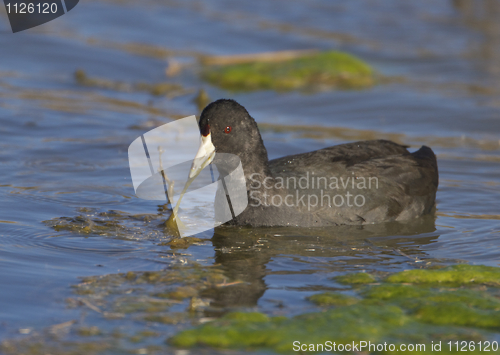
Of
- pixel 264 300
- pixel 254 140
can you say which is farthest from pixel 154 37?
pixel 264 300

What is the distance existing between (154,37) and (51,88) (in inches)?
160

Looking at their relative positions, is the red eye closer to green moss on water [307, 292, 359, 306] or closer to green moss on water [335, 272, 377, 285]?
green moss on water [335, 272, 377, 285]

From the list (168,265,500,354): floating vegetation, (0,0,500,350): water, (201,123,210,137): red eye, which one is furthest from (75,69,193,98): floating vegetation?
(168,265,500,354): floating vegetation

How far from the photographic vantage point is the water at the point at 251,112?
A: 207 inches

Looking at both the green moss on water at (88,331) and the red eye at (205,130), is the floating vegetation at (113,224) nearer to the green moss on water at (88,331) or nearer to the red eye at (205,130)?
the red eye at (205,130)

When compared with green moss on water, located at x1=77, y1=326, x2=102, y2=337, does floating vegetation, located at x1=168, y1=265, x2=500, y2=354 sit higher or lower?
Answer: lower

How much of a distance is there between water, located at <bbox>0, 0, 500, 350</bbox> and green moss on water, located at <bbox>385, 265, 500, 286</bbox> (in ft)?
1.03

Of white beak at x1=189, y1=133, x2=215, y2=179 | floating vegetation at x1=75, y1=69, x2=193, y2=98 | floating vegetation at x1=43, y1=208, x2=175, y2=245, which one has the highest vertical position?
floating vegetation at x1=75, y1=69, x2=193, y2=98

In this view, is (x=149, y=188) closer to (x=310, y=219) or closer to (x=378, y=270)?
(x=310, y=219)

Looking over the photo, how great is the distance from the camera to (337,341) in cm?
405

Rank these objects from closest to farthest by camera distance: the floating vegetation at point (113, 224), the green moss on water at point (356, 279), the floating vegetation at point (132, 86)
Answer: the green moss on water at point (356, 279) < the floating vegetation at point (113, 224) < the floating vegetation at point (132, 86)

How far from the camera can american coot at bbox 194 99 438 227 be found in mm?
6070

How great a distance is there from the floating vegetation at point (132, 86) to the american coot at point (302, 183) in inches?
215

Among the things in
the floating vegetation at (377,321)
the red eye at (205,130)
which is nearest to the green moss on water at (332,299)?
the floating vegetation at (377,321)
